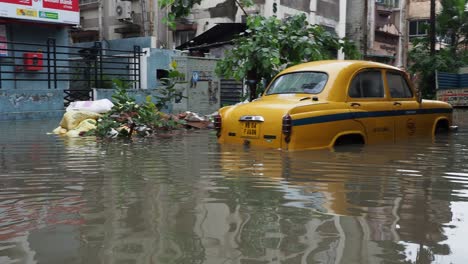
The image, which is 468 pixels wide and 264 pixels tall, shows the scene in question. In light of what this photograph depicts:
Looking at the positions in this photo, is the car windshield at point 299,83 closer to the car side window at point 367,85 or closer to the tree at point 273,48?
the car side window at point 367,85

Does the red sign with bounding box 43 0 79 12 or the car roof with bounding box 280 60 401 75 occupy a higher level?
the red sign with bounding box 43 0 79 12

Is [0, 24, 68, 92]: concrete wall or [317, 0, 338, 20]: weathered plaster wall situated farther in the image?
[317, 0, 338, 20]: weathered plaster wall

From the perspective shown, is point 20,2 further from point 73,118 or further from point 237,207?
point 237,207

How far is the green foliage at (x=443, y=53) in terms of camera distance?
75.5ft

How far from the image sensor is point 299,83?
24.1ft

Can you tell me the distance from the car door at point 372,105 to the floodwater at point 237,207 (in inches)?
15.3

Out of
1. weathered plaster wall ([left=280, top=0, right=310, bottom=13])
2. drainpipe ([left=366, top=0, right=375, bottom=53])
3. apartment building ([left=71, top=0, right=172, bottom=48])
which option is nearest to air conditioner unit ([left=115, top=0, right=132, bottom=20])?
Result: apartment building ([left=71, top=0, right=172, bottom=48])

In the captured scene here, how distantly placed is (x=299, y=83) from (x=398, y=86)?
1.63m

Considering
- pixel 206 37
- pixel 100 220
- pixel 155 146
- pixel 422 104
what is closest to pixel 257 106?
pixel 155 146

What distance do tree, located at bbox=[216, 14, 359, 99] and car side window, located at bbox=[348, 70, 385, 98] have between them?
3668 mm

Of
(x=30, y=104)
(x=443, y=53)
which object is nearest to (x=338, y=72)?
(x=30, y=104)

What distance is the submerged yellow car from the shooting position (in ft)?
20.8

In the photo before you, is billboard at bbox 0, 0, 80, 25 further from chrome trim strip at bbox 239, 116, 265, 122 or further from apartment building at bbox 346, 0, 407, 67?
apartment building at bbox 346, 0, 407, 67

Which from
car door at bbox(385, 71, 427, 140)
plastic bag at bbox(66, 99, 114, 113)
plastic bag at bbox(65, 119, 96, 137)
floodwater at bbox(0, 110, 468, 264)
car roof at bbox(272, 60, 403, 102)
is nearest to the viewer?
floodwater at bbox(0, 110, 468, 264)
